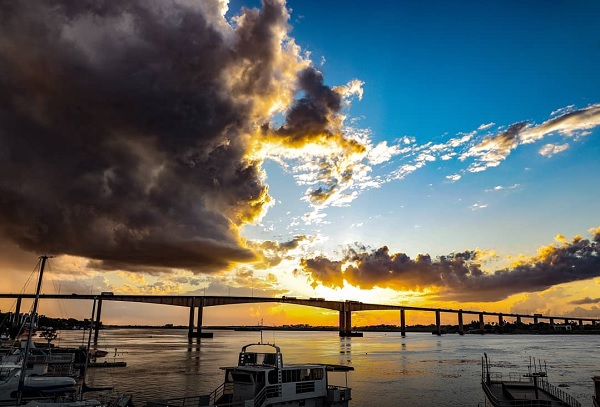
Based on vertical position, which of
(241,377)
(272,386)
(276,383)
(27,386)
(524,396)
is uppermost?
(241,377)

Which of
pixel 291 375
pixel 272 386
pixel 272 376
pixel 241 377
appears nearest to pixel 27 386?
pixel 241 377

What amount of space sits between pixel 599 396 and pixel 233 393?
1156 inches

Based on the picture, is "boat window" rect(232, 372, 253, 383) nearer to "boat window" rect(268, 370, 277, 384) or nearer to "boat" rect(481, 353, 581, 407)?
"boat window" rect(268, 370, 277, 384)

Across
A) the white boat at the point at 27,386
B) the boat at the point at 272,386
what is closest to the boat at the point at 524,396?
the boat at the point at 272,386

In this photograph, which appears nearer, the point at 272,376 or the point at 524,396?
the point at 272,376

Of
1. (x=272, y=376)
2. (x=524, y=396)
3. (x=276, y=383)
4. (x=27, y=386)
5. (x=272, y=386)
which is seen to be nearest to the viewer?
(x=272, y=386)

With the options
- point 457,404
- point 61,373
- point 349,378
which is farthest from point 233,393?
point 349,378

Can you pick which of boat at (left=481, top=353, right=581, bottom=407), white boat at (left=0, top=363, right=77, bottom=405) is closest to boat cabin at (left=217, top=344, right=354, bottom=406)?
boat at (left=481, top=353, right=581, bottom=407)

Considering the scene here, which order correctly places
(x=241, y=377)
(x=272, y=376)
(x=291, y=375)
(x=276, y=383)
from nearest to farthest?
(x=276, y=383) → (x=272, y=376) → (x=241, y=377) → (x=291, y=375)

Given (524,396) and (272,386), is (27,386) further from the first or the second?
(524,396)

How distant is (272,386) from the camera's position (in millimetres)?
31734

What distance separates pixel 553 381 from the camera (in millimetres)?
76250

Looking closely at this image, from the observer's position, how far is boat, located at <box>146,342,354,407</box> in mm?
31283

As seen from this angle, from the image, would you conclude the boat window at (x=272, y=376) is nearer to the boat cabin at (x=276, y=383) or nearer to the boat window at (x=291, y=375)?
the boat cabin at (x=276, y=383)
